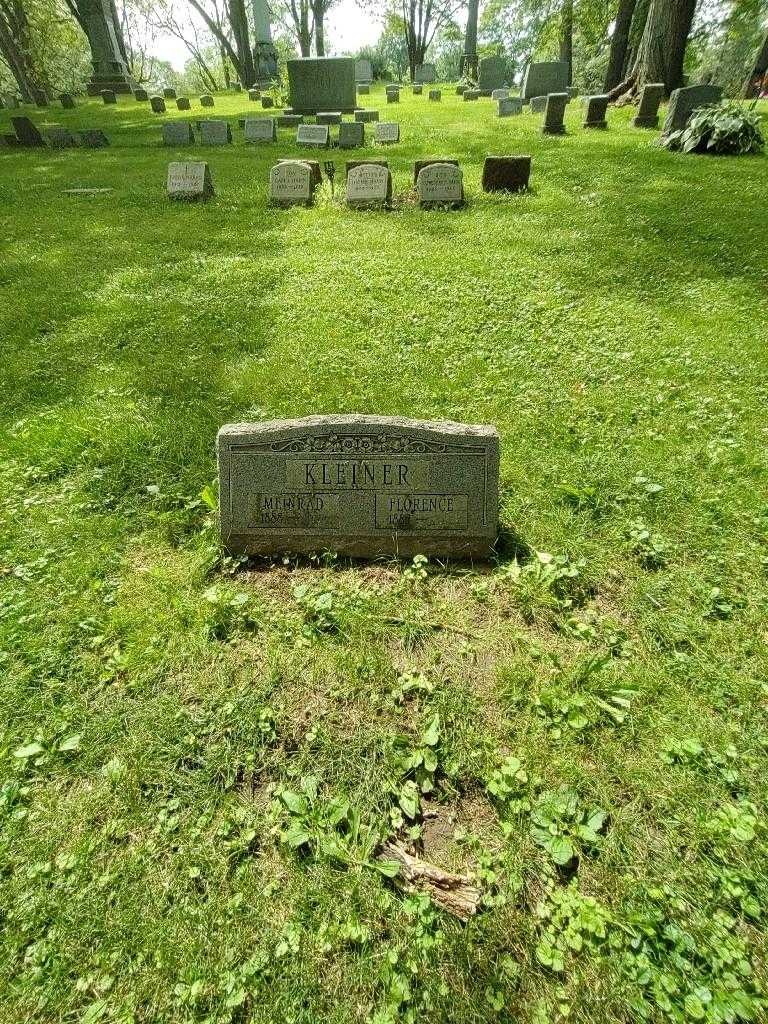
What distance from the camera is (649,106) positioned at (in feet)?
46.6

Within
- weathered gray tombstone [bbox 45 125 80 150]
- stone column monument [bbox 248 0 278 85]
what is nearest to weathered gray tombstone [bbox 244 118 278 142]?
weathered gray tombstone [bbox 45 125 80 150]

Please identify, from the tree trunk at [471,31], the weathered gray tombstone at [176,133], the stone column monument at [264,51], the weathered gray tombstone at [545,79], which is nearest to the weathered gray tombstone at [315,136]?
the weathered gray tombstone at [176,133]

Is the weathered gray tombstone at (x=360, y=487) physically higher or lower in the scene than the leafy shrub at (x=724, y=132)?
lower

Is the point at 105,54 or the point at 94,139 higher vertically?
the point at 105,54

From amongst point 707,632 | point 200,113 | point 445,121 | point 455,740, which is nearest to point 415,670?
point 455,740

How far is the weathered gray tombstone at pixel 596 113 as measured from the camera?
1459cm

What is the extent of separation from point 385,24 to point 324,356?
5380cm

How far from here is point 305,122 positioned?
19062mm

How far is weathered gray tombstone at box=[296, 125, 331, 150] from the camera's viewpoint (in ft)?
52.7

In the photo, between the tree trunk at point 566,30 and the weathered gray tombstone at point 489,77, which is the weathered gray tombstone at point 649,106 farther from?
the weathered gray tombstone at point 489,77

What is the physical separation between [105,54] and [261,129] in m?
18.2

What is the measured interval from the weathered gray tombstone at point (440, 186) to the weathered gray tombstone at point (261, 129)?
1028 cm

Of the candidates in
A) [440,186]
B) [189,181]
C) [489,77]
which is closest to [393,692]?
[440,186]

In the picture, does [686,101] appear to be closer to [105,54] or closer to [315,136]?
[315,136]
